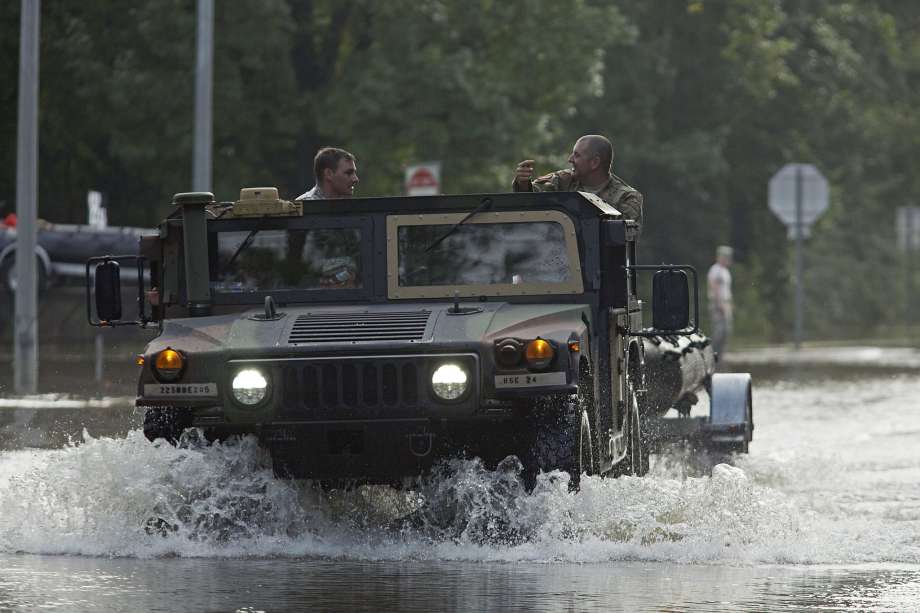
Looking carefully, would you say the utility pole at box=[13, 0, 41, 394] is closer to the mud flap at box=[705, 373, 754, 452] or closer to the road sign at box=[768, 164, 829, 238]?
the mud flap at box=[705, 373, 754, 452]

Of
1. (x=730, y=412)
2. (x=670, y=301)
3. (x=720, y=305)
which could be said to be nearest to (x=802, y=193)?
(x=720, y=305)

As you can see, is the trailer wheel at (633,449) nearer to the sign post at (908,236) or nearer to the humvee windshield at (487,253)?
the humvee windshield at (487,253)

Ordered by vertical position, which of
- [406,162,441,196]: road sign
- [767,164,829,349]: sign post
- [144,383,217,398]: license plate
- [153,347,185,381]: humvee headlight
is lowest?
A: [144,383,217,398]: license plate

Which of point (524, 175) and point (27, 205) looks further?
point (27, 205)

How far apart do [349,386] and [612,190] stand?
2.88 meters

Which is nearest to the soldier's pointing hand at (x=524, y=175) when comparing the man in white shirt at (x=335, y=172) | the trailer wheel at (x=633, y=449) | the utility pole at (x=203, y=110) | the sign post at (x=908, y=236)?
the man in white shirt at (x=335, y=172)

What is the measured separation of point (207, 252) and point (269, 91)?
2507cm

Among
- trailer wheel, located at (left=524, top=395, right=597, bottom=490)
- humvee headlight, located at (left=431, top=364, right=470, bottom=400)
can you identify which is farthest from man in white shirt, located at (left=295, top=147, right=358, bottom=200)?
trailer wheel, located at (left=524, top=395, right=597, bottom=490)

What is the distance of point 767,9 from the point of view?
48094 mm

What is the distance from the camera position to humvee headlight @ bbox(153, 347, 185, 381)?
10.6 meters

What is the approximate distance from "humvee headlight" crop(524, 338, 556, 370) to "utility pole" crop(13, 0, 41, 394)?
14.0 meters

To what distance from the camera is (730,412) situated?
15.3 metres

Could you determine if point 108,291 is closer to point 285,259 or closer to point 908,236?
point 285,259

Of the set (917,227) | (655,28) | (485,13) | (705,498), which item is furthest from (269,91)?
(705,498)
